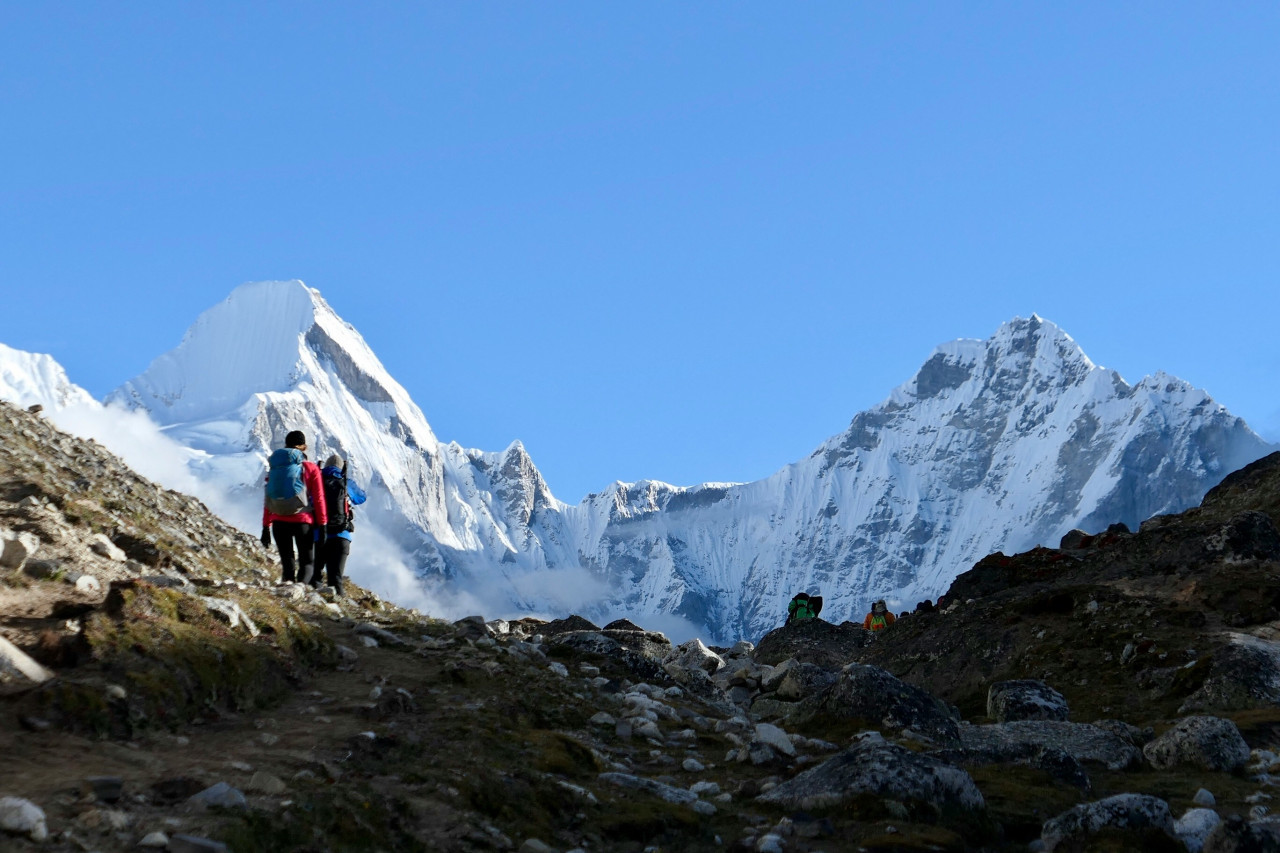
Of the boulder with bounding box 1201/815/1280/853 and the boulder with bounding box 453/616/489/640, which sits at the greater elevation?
the boulder with bounding box 453/616/489/640

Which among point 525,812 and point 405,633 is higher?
point 405,633

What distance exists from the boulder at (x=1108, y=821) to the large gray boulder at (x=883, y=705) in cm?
453

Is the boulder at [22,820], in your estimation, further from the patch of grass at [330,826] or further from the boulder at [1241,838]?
the boulder at [1241,838]

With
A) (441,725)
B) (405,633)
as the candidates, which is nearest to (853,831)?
(441,725)

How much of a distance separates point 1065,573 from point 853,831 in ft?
80.6

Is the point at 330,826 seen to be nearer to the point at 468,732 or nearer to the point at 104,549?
the point at 468,732

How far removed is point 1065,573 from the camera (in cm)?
3216

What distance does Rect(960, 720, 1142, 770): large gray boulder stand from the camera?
14109 millimetres

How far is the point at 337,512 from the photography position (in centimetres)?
1930

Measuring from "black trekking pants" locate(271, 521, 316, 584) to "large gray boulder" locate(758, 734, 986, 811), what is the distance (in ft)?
32.4

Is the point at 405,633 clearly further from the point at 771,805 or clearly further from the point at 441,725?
the point at 771,805

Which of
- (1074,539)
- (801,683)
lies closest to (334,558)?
(801,683)

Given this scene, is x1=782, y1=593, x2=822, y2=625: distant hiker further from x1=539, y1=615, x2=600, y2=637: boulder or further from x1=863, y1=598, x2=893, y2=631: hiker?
x1=539, y1=615, x2=600, y2=637: boulder

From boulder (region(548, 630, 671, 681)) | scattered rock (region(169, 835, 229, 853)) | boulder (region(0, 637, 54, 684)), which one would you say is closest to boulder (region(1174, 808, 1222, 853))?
scattered rock (region(169, 835, 229, 853))
